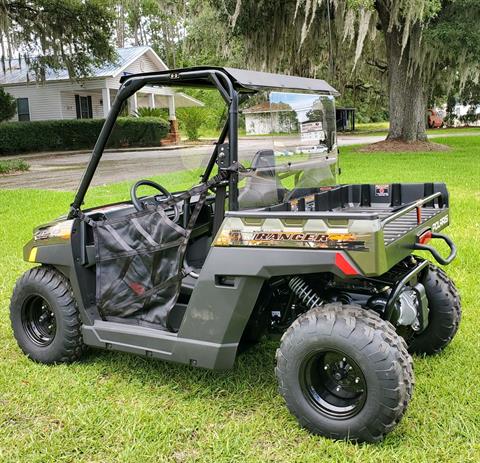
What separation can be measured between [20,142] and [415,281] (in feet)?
78.5

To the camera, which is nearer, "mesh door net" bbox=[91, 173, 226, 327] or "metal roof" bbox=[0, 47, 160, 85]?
"mesh door net" bbox=[91, 173, 226, 327]

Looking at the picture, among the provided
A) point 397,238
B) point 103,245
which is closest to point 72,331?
point 103,245

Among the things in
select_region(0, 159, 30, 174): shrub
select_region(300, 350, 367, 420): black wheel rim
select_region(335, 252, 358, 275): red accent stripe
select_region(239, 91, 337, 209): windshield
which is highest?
select_region(239, 91, 337, 209): windshield

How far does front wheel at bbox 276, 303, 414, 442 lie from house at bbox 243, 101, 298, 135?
100 cm

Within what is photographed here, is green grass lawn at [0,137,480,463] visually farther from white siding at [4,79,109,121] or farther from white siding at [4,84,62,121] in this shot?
white siding at [4,84,62,121]

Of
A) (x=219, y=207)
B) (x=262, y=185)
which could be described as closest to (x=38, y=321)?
(x=219, y=207)

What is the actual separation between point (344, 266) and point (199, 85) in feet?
4.78

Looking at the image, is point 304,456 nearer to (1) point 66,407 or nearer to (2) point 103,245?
(1) point 66,407

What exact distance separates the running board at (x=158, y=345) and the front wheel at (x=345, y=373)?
30cm

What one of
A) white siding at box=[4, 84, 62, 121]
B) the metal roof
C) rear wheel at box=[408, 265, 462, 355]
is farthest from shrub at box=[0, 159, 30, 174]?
rear wheel at box=[408, 265, 462, 355]

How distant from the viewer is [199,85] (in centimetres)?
339

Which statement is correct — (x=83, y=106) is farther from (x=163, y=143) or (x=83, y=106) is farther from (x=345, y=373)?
(x=345, y=373)

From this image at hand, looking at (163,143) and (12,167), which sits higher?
(163,143)

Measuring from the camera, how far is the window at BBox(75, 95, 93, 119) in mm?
29594
